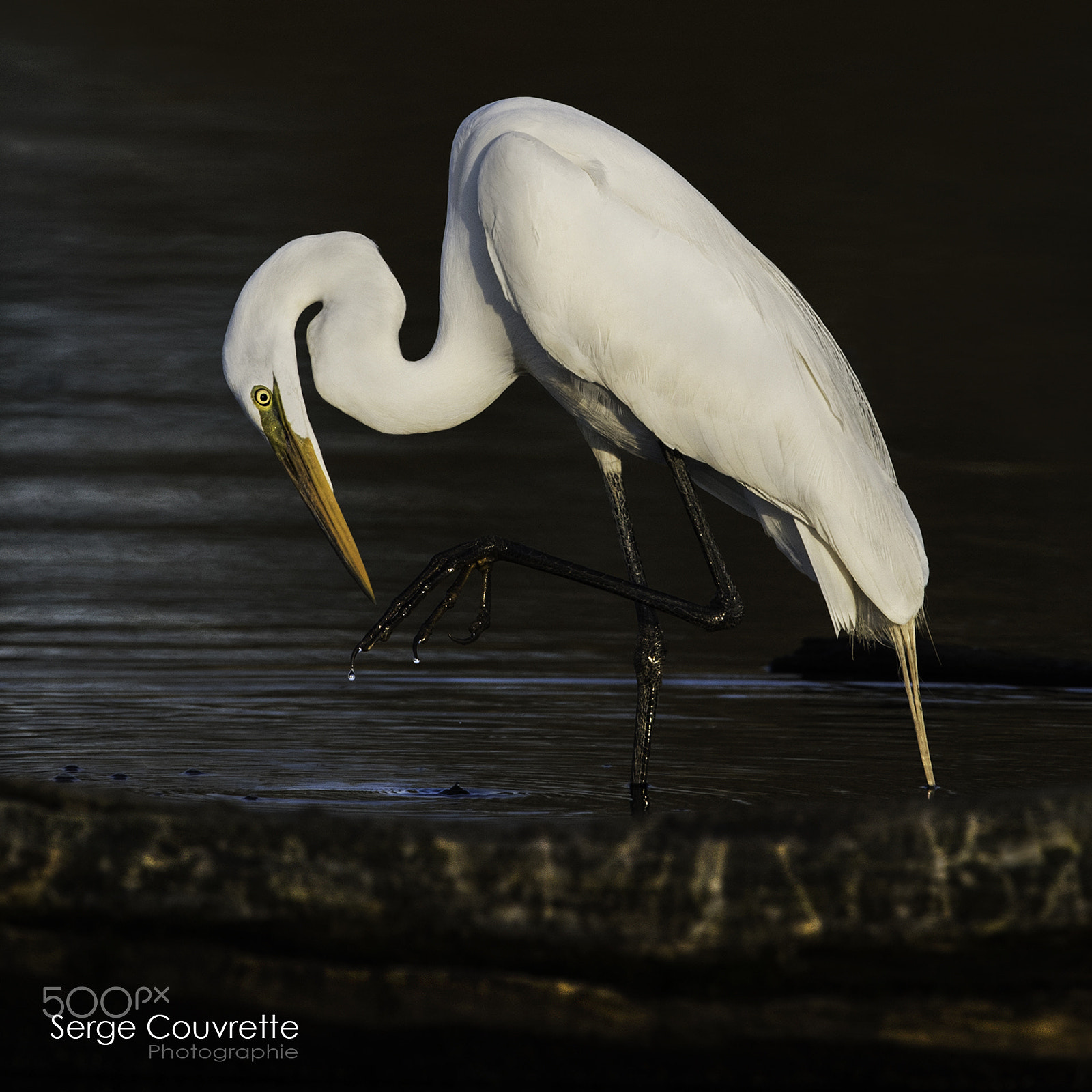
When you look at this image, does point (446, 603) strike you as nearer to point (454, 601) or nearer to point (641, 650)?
point (454, 601)

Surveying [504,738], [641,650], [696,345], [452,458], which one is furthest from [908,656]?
[452,458]

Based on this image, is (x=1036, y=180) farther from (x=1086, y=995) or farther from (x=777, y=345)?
(x=1086, y=995)

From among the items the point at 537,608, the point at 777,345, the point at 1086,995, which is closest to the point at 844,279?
the point at 537,608

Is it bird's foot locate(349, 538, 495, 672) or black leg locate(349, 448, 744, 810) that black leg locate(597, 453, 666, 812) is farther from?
bird's foot locate(349, 538, 495, 672)

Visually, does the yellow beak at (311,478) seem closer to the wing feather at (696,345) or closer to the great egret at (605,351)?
the great egret at (605,351)

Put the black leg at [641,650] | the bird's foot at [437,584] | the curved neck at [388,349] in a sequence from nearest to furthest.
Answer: the bird's foot at [437,584] < the black leg at [641,650] < the curved neck at [388,349]

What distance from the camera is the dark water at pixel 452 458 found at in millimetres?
4402

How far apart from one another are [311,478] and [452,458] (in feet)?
15.1

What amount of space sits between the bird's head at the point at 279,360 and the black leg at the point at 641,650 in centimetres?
76

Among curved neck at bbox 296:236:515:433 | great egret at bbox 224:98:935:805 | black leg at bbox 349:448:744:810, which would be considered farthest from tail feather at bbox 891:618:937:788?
curved neck at bbox 296:236:515:433

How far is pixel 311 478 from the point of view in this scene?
4.01 meters

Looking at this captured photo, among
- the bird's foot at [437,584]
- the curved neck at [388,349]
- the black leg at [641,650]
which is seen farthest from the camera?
the curved neck at [388,349]

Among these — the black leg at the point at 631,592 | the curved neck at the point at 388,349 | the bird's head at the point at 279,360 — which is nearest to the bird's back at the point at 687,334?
the curved neck at the point at 388,349

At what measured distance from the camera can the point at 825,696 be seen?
5258mm
